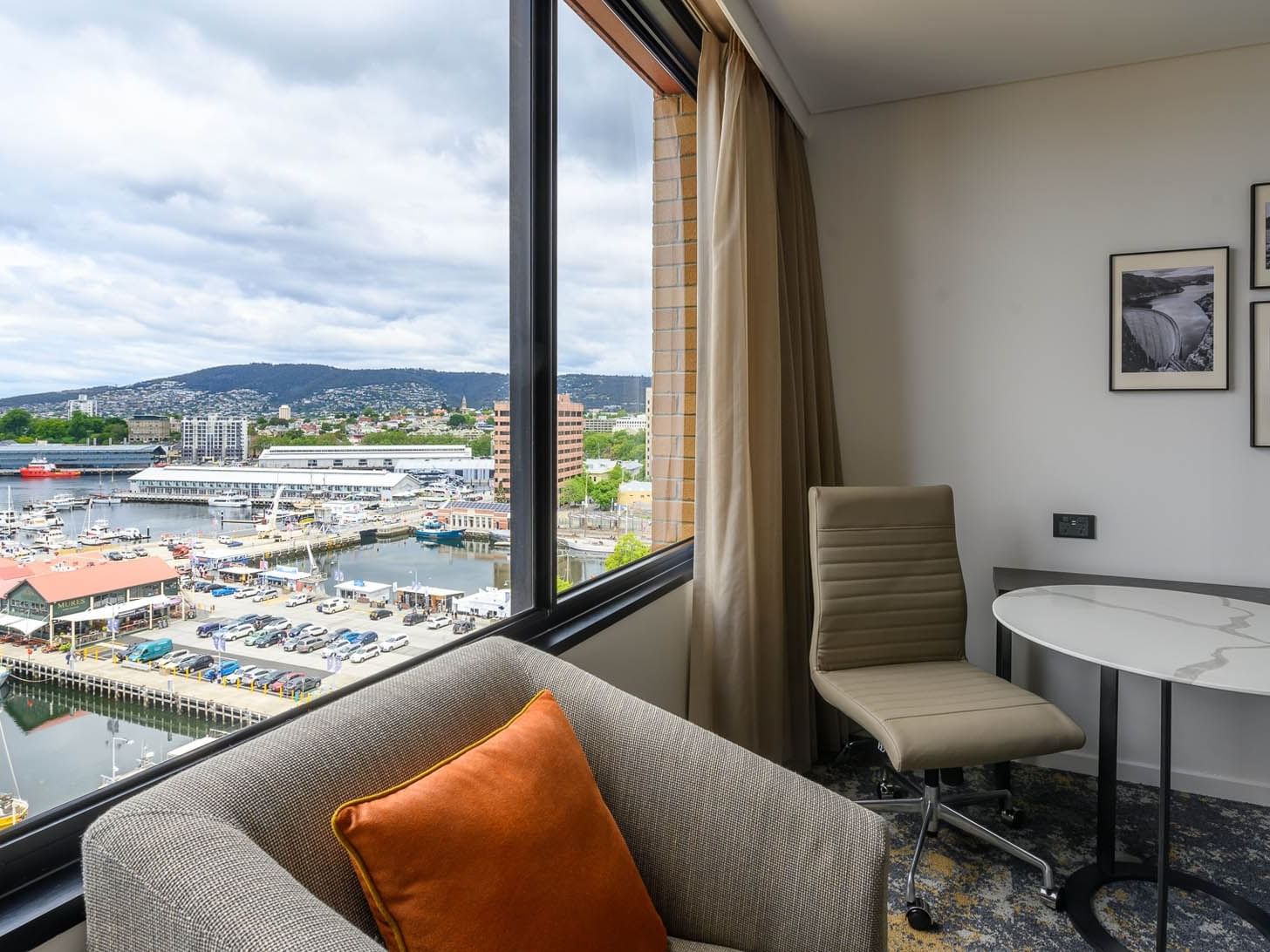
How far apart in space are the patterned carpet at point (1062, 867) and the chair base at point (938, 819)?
0.03m

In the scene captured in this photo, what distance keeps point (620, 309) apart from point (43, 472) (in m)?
1.66

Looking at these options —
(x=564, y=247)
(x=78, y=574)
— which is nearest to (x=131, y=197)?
(x=78, y=574)

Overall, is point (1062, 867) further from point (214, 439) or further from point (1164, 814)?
point (214, 439)

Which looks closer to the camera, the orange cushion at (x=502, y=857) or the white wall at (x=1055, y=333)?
the orange cushion at (x=502, y=857)

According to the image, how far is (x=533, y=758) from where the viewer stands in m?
1.07

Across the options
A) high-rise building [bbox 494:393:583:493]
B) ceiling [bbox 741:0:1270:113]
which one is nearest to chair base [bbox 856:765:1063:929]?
high-rise building [bbox 494:393:583:493]

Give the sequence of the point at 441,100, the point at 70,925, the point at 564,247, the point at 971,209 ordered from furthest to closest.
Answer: the point at 971,209 → the point at 564,247 → the point at 441,100 → the point at 70,925

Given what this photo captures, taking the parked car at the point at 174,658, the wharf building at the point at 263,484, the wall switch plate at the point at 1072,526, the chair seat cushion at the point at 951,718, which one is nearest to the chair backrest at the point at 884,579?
the chair seat cushion at the point at 951,718

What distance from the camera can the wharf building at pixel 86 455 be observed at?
0.85 m

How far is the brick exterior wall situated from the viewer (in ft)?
8.44

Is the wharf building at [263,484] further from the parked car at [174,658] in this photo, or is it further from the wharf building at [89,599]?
the parked car at [174,658]

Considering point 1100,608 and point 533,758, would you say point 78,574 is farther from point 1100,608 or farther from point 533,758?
point 1100,608

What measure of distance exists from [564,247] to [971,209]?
1.73 m

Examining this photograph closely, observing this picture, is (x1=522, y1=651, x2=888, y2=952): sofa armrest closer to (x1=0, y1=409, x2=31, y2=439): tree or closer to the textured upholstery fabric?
(x1=0, y1=409, x2=31, y2=439): tree
